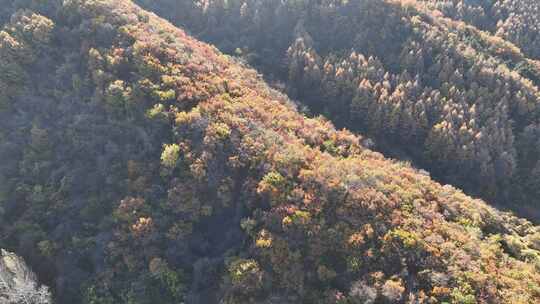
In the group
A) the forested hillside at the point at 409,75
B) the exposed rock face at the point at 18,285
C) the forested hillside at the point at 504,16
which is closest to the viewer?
the exposed rock face at the point at 18,285

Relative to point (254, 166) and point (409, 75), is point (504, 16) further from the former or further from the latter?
point (254, 166)

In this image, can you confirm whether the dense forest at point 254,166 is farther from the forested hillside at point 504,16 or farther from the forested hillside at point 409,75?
the forested hillside at point 504,16

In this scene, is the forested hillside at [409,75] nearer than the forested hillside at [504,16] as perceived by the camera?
Yes

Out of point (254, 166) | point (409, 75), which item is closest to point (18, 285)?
point (254, 166)

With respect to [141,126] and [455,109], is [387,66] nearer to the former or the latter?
[455,109]

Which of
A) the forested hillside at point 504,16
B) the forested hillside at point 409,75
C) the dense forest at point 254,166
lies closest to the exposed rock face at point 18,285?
the dense forest at point 254,166

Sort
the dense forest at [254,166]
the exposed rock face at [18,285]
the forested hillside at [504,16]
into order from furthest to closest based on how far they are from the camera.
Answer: the forested hillside at [504,16] < the dense forest at [254,166] < the exposed rock face at [18,285]
